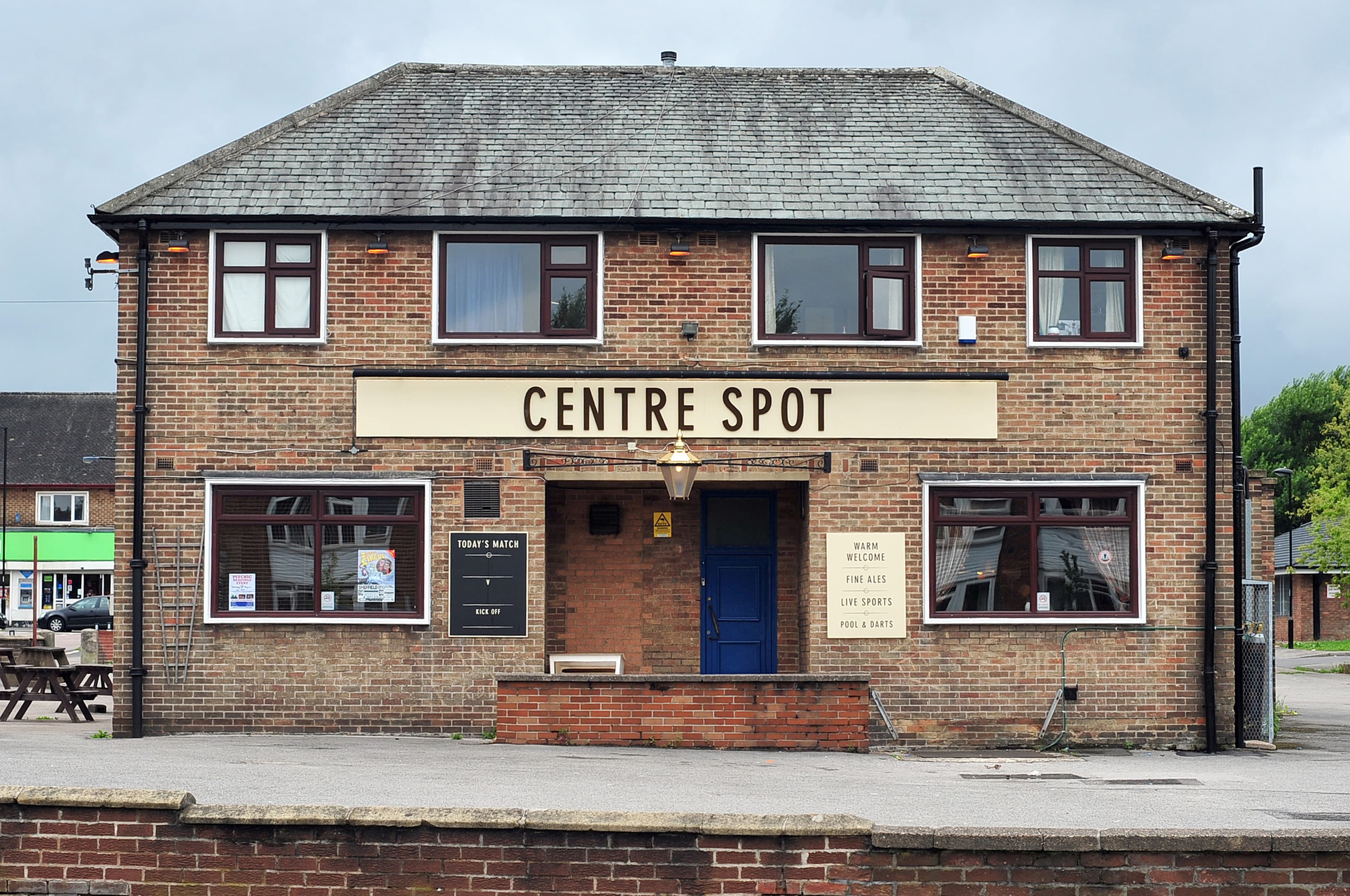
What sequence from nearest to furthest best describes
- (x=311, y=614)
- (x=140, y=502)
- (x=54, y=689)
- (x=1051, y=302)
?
(x=140, y=502) → (x=311, y=614) → (x=1051, y=302) → (x=54, y=689)

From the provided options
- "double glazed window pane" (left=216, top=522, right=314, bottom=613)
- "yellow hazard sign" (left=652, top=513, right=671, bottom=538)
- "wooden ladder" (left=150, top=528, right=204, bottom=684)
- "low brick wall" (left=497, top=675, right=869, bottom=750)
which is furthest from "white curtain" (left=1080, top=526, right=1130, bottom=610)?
"wooden ladder" (left=150, top=528, right=204, bottom=684)

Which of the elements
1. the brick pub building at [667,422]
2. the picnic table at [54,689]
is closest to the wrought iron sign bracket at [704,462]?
the brick pub building at [667,422]

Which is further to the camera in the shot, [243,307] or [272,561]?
[243,307]

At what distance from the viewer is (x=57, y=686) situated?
1652 cm

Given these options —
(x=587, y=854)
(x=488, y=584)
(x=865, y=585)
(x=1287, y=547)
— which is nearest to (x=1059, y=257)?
(x=865, y=585)

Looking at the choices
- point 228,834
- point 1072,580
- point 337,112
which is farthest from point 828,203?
point 228,834

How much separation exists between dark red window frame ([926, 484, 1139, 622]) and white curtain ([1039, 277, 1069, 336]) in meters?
1.78

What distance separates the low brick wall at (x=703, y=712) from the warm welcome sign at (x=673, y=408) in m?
2.81

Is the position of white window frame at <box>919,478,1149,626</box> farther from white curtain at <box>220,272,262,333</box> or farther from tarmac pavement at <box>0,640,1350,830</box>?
white curtain at <box>220,272,262,333</box>

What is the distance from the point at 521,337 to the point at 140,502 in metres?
4.39

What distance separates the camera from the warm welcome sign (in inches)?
600

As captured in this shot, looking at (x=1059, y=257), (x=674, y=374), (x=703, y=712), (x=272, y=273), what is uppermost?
(x=1059, y=257)

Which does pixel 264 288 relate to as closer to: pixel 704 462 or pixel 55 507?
pixel 704 462

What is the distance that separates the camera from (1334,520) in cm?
3597
